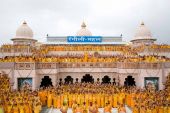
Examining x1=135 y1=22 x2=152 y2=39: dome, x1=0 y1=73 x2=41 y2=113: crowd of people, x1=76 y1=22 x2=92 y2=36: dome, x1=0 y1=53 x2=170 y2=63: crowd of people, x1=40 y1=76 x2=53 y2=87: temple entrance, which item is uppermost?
x1=76 y1=22 x2=92 y2=36: dome

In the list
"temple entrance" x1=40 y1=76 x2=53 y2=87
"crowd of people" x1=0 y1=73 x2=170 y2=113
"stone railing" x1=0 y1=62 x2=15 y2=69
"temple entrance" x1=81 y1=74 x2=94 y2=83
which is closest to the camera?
"crowd of people" x1=0 y1=73 x2=170 y2=113

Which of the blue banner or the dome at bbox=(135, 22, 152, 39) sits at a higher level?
the dome at bbox=(135, 22, 152, 39)

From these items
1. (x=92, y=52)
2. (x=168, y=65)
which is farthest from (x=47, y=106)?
(x=92, y=52)

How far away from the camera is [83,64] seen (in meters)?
35.2

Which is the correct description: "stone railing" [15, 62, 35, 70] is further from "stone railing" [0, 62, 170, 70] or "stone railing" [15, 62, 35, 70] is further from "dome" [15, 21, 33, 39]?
"dome" [15, 21, 33, 39]

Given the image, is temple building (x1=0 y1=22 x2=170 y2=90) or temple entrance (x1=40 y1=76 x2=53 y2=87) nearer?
temple building (x1=0 y1=22 x2=170 y2=90)

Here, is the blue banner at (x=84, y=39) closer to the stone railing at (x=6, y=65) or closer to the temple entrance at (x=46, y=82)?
the temple entrance at (x=46, y=82)

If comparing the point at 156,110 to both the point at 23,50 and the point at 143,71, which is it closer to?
the point at 143,71

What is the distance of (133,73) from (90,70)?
4718 millimetres

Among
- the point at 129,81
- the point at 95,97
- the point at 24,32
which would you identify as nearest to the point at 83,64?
the point at 129,81

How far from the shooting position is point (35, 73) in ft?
104

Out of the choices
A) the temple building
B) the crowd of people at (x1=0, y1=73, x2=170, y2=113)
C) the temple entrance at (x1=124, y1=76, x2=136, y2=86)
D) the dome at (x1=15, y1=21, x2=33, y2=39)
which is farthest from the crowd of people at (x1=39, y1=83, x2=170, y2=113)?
the dome at (x1=15, y1=21, x2=33, y2=39)

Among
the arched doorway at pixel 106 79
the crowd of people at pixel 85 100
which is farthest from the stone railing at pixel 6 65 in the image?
the arched doorway at pixel 106 79

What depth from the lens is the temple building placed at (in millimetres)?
31719
